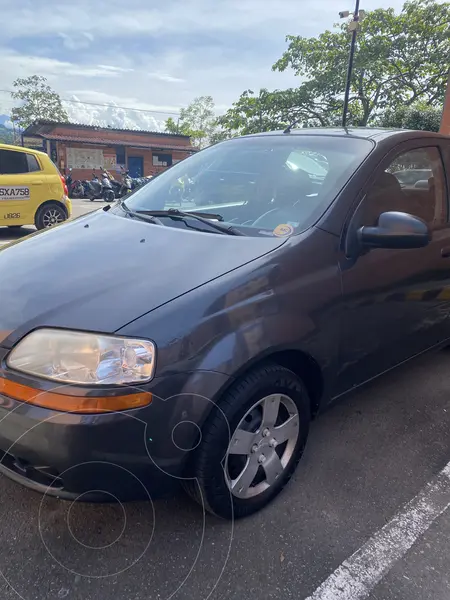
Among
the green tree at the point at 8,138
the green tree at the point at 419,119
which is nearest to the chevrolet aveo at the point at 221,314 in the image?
the green tree at the point at 419,119

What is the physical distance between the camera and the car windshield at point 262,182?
87.4 inches

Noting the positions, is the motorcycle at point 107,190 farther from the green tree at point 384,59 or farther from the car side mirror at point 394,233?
the car side mirror at point 394,233

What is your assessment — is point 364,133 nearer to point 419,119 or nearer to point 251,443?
point 251,443

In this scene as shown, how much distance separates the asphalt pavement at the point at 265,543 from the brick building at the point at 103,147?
24557 mm

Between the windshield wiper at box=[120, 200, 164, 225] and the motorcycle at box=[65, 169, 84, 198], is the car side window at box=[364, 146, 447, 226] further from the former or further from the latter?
the motorcycle at box=[65, 169, 84, 198]

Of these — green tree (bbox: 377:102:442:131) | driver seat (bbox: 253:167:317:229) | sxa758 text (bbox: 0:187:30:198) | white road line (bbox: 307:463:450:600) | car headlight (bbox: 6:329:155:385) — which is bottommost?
white road line (bbox: 307:463:450:600)

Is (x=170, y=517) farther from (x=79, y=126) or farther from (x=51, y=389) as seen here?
(x=79, y=126)

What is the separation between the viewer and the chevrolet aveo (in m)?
1.53

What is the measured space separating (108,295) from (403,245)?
135cm

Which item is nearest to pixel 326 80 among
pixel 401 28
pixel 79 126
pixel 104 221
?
pixel 401 28

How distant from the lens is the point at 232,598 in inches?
A: 64.4

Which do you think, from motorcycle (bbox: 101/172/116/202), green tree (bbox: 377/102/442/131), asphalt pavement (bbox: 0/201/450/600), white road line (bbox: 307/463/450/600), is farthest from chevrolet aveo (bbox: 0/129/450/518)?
motorcycle (bbox: 101/172/116/202)

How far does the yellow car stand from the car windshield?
20.1 feet

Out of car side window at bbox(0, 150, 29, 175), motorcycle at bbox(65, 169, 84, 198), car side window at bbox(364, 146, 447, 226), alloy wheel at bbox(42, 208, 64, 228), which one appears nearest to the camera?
car side window at bbox(364, 146, 447, 226)
